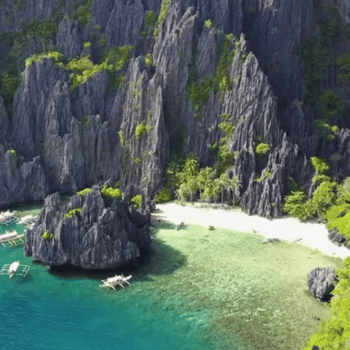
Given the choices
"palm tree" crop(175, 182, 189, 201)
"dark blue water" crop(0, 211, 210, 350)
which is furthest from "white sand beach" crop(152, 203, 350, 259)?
"dark blue water" crop(0, 211, 210, 350)

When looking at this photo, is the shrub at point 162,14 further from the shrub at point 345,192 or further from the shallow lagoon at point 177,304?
the shallow lagoon at point 177,304

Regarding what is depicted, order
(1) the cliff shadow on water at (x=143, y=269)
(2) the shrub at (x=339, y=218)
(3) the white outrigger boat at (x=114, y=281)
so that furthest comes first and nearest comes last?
(2) the shrub at (x=339, y=218) < (1) the cliff shadow on water at (x=143, y=269) < (3) the white outrigger boat at (x=114, y=281)

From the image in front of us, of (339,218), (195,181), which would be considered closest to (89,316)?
(339,218)

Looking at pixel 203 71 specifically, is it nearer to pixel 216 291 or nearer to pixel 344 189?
pixel 344 189

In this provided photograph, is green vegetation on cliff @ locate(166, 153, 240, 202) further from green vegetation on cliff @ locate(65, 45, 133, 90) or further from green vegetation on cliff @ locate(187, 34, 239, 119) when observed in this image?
green vegetation on cliff @ locate(65, 45, 133, 90)

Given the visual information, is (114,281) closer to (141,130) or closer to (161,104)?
(141,130)

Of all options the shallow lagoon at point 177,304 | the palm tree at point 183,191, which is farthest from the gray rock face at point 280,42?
the shallow lagoon at point 177,304
